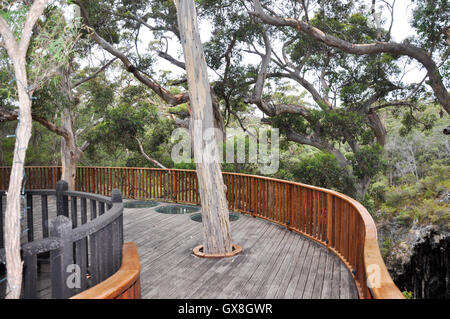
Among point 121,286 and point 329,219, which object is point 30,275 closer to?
point 121,286

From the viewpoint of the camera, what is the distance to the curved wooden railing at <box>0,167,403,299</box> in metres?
2.39

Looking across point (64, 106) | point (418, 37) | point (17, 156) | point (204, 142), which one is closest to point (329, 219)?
point (204, 142)

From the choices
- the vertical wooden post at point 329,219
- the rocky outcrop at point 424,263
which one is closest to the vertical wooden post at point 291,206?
the vertical wooden post at point 329,219

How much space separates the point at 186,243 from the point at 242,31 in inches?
364

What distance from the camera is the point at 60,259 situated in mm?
2234

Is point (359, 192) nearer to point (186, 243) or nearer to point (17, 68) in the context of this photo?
point (186, 243)

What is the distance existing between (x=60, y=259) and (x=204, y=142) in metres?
3.29

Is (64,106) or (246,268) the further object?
(64,106)

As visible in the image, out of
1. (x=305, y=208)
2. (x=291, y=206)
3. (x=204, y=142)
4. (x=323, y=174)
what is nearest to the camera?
(x=204, y=142)

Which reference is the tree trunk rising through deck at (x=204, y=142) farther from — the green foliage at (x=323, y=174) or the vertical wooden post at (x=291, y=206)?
the green foliage at (x=323, y=174)

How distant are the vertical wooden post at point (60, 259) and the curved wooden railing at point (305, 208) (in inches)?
76.9

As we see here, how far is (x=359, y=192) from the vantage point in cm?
1359

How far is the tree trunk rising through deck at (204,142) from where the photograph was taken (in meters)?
5.20

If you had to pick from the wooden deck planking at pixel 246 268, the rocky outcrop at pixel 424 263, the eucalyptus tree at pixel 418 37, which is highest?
the eucalyptus tree at pixel 418 37
